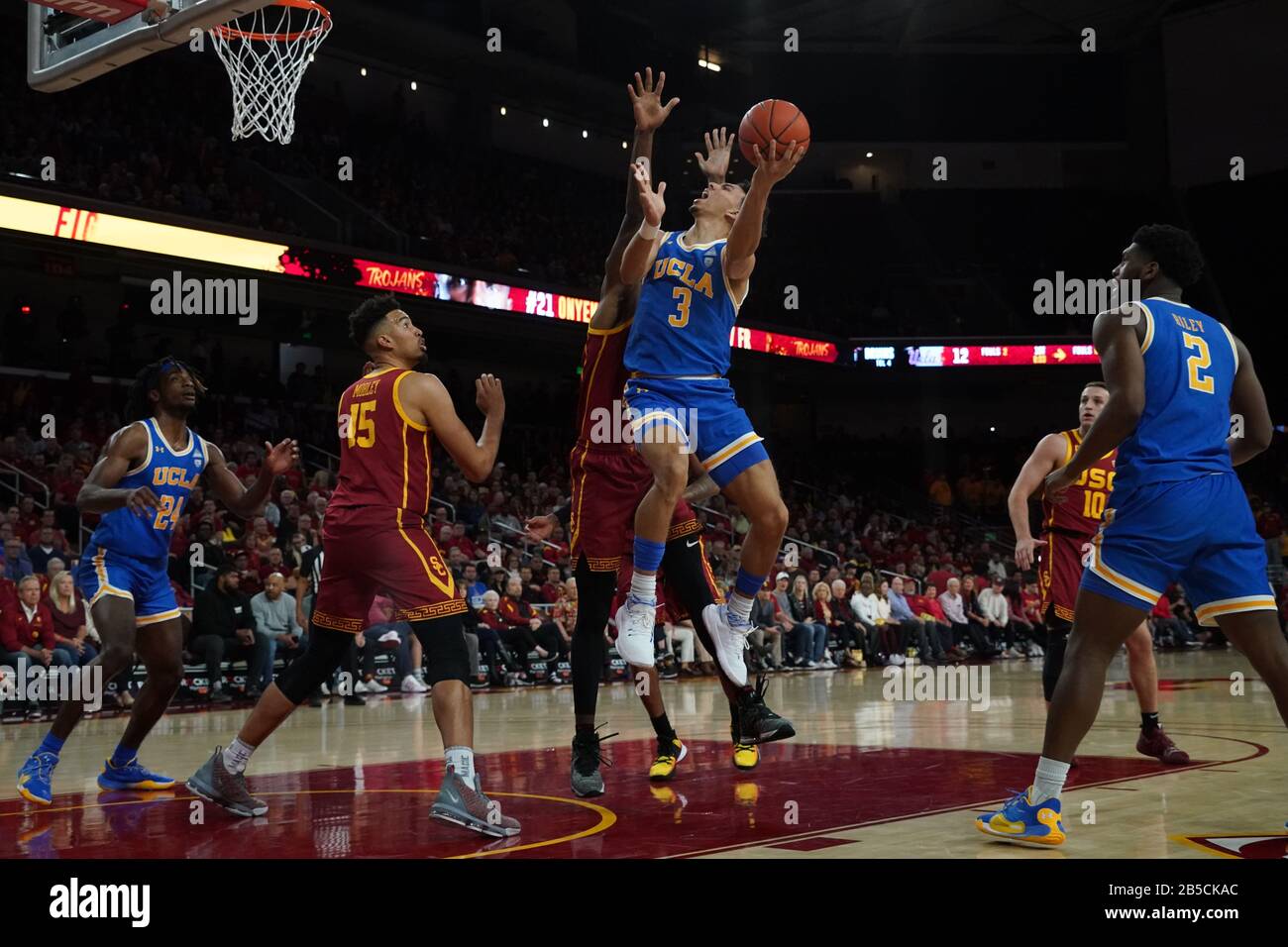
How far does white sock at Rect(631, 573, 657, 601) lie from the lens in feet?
18.0

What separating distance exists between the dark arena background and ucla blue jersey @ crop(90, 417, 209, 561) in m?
0.02

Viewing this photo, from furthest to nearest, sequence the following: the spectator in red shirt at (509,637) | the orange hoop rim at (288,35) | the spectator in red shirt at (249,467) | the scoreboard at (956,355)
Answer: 1. the scoreboard at (956,355)
2. the spectator in red shirt at (249,467)
3. the spectator in red shirt at (509,637)
4. the orange hoop rim at (288,35)

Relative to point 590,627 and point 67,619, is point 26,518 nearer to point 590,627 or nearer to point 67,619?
point 67,619

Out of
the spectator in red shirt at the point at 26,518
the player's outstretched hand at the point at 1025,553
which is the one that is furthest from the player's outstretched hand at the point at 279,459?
the spectator in red shirt at the point at 26,518

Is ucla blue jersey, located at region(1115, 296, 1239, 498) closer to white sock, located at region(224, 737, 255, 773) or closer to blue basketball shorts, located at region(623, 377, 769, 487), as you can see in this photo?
blue basketball shorts, located at region(623, 377, 769, 487)

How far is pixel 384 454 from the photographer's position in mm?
4754

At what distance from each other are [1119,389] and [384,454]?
263 centimetres

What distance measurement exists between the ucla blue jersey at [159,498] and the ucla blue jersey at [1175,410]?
4219 mm

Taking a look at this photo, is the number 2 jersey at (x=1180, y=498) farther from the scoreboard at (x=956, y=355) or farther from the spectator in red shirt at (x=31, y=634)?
the scoreboard at (x=956, y=355)

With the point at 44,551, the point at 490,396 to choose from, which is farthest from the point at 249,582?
the point at 490,396

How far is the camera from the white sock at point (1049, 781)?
3.99m

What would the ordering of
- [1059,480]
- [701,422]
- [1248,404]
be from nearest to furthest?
[1059,480] < [1248,404] < [701,422]
